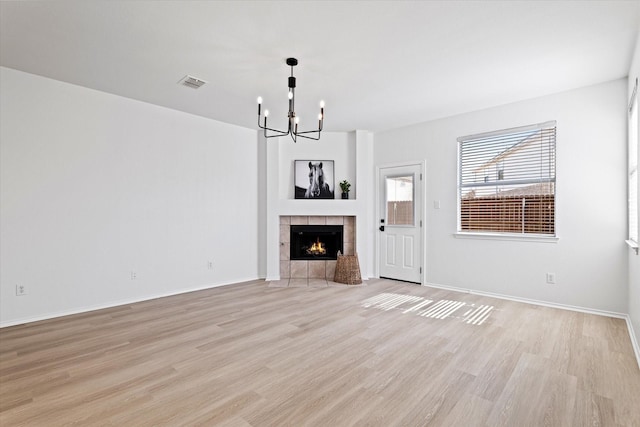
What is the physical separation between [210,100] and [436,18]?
303 centimetres

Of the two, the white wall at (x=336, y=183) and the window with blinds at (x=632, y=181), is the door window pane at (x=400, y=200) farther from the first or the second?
the window with blinds at (x=632, y=181)

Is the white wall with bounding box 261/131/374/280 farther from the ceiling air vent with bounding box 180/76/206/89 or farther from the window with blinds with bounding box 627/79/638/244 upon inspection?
the window with blinds with bounding box 627/79/638/244

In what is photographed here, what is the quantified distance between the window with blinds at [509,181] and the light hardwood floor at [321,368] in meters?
1.18

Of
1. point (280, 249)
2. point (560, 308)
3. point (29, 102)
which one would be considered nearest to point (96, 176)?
point (29, 102)

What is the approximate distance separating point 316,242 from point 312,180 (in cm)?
117

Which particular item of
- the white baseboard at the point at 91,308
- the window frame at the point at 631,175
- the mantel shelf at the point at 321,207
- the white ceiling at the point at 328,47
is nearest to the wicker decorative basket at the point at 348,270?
the mantel shelf at the point at 321,207

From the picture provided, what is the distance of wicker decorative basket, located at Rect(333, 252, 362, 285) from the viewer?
17.8ft

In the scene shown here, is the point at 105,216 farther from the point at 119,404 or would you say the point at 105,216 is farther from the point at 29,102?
the point at 119,404

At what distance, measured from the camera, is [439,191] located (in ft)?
16.9

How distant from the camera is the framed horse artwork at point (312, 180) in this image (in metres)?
5.96

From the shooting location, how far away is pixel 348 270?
5.46 m

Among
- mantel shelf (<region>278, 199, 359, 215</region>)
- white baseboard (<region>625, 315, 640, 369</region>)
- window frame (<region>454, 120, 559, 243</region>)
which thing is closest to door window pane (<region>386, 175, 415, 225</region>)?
mantel shelf (<region>278, 199, 359, 215</region>)

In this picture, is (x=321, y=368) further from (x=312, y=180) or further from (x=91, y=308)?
(x=312, y=180)

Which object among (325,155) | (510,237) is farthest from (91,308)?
(510,237)
